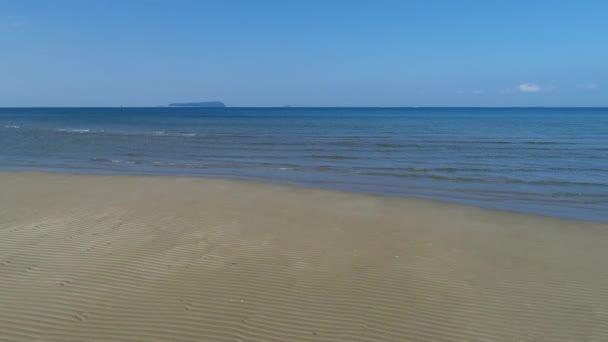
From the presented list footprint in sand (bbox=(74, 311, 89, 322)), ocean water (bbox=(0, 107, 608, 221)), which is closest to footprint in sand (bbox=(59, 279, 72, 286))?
footprint in sand (bbox=(74, 311, 89, 322))

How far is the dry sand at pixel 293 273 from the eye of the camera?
14.2ft

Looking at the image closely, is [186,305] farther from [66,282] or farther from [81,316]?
[66,282]

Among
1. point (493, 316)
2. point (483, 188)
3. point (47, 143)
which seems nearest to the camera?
point (493, 316)

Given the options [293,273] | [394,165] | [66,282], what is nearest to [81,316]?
[66,282]

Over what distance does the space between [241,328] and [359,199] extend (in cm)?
690

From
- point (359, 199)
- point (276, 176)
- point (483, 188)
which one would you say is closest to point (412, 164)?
point (483, 188)

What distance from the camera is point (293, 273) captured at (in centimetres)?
568

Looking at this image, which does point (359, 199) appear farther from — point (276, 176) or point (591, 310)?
point (591, 310)

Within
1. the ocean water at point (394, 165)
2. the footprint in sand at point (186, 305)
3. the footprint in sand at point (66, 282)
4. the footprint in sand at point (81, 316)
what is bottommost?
the footprint in sand at point (81, 316)

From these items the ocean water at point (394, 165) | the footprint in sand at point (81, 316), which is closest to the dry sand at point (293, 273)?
the footprint in sand at point (81, 316)

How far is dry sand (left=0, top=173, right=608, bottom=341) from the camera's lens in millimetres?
4328

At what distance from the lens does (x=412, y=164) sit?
58.1ft

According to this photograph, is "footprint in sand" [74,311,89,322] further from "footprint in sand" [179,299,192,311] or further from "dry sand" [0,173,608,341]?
"footprint in sand" [179,299,192,311]

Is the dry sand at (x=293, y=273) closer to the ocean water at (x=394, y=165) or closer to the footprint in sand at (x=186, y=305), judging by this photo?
the footprint in sand at (x=186, y=305)
